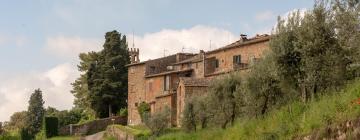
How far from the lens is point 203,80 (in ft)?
178

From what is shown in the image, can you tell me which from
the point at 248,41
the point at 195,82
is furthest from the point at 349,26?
the point at 248,41

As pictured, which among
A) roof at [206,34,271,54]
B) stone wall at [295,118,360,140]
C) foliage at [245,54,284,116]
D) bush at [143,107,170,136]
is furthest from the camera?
roof at [206,34,271,54]

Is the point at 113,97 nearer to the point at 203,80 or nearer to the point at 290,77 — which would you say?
the point at 203,80

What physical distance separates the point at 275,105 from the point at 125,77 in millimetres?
51145

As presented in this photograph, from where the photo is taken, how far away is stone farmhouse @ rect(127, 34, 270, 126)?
178ft

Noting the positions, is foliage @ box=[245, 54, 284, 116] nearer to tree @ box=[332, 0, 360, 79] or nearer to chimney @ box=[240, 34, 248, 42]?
tree @ box=[332, 0, 360, 79]

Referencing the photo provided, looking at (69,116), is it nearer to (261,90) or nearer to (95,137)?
(95,137)

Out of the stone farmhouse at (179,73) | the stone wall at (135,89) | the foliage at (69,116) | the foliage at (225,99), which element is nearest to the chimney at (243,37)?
the stone farmhouse at (179,73)

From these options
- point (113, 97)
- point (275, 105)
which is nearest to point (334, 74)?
point (275, 105)

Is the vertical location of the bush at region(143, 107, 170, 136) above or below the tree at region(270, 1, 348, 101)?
below

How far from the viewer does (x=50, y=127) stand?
71938mm

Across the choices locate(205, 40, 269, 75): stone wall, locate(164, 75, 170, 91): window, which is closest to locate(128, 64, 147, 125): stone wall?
locate(164, 75, 170, 91): window

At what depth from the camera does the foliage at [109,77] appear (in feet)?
252

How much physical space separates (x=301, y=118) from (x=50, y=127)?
5222cm
